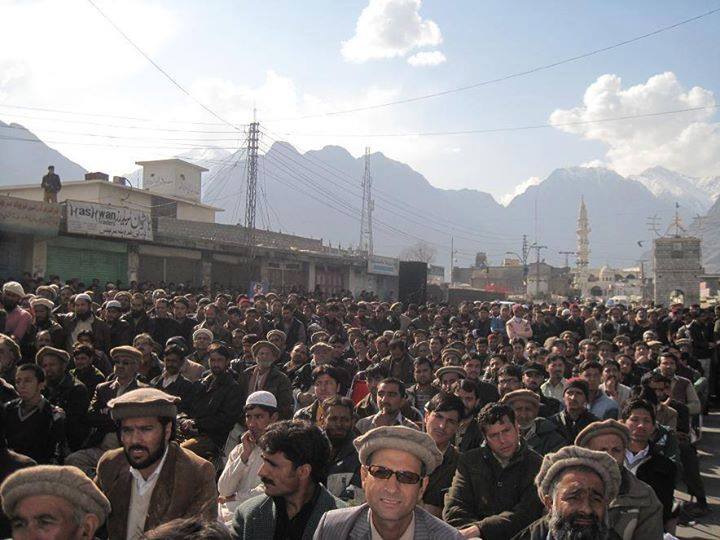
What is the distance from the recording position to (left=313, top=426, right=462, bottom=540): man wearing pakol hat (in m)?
2.54

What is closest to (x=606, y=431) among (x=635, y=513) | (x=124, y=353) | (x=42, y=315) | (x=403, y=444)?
(x=635, y=513)

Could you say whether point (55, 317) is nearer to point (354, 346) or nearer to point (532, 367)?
point (354, 346)

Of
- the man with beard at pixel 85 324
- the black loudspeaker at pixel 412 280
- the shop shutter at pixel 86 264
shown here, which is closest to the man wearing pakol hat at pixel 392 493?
the man with beard at pixel 85 324

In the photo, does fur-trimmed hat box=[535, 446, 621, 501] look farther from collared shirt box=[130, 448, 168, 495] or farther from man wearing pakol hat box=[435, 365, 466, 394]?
man wearing pakol hat box=[435, 365, 466, 394]

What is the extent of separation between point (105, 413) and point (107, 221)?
17.4 meters

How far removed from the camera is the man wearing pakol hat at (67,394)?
571 centimetres

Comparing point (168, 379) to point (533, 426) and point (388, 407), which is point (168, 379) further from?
point (533, 426)

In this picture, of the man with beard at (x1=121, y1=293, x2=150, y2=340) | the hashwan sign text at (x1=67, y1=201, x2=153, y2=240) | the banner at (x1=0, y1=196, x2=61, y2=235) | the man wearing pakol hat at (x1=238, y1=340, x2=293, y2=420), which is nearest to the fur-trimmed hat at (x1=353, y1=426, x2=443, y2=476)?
the man wearing pakol hat at (x1=238, y1=340, x2=293, y2=420)

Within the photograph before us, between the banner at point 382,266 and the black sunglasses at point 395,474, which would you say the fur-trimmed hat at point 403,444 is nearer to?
the black sunglasses at point 395,474

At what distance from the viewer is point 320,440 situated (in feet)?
Result: 10.8

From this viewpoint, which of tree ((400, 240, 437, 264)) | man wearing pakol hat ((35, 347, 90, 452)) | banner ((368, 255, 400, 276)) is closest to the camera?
man wearing pakol hat ((35, 347, 90, 452))

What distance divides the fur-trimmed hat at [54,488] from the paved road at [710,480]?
18.3 feet

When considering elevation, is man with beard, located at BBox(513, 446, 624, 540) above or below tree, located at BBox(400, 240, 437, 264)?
below

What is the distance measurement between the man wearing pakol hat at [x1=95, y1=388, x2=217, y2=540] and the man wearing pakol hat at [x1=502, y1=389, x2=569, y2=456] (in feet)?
8.61
